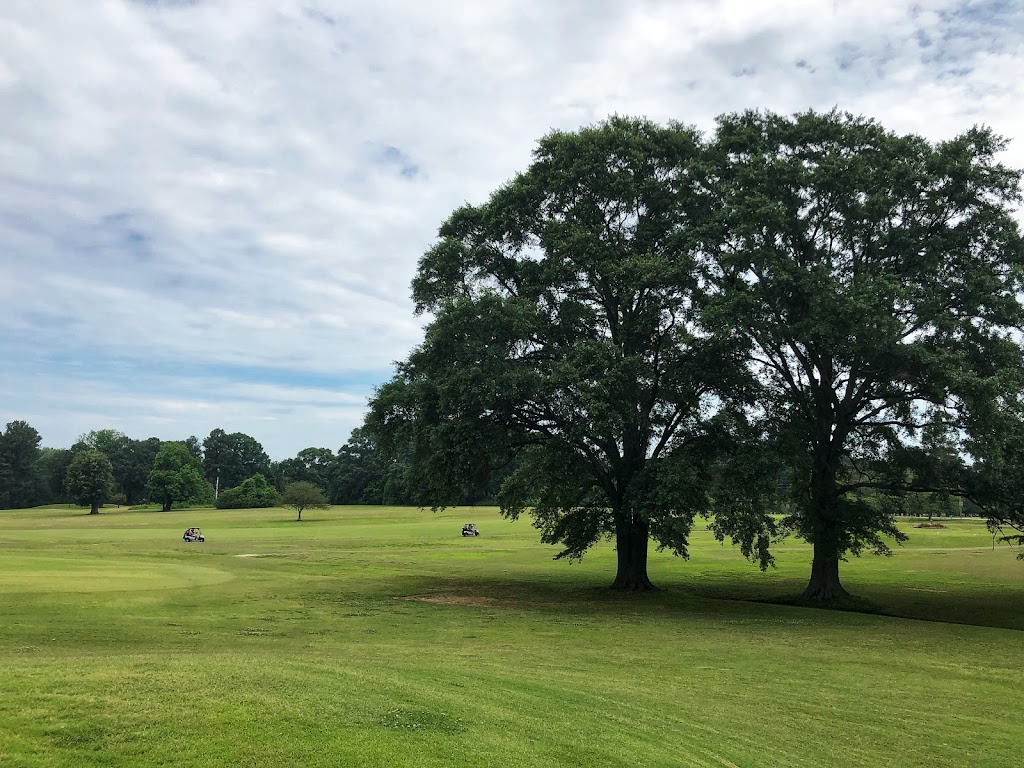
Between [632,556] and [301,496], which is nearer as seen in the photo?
[632,556]

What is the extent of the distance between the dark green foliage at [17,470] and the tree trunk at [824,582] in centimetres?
17305

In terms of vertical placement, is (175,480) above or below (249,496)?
above

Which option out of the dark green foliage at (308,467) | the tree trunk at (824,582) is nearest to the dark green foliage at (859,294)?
the tree trunk at (824,582)

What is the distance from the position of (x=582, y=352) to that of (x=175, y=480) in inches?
5100

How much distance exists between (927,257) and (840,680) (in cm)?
1893

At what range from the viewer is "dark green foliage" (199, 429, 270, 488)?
188375mm

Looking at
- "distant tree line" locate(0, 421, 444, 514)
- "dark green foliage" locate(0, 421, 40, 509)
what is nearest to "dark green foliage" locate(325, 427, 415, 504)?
"distant tree line" locate(0, 421, 444, 514)

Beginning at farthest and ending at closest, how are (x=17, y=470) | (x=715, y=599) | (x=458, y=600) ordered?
(x=17, y=470)
(x=715, y=599)
(x=458, y=600)

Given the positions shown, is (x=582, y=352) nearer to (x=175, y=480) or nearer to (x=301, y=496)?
(x=301, y=496)

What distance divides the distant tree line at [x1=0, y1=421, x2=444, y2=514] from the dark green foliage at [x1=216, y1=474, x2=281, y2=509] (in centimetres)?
20

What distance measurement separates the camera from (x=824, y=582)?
32.0 meters

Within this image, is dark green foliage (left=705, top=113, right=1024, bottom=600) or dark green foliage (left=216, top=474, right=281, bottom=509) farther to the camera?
dark green foliage (left=216, top=474, right=281, bottom=509)

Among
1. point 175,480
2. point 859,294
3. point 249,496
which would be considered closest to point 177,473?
point 175,480

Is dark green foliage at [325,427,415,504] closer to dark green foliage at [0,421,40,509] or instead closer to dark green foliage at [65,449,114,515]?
dark green foliage at [65,449,114,515]
